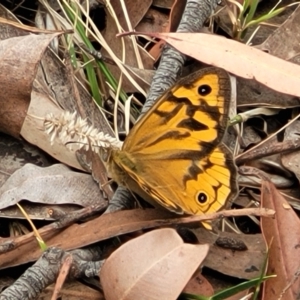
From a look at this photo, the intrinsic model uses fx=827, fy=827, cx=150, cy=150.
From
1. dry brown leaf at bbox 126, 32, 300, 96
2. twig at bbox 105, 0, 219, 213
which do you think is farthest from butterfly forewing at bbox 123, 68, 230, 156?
dry brown leaf at bbox 126, 32, 300, 96

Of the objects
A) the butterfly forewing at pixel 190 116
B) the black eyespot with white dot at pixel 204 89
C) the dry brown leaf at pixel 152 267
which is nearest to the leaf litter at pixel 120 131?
the dry brown leaf at pixel 152 267

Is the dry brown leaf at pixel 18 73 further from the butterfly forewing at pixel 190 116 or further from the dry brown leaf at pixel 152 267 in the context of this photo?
the dry brown leaf at pixel 152 267

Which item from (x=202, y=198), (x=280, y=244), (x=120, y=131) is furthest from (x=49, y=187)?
(x=280, y=244)

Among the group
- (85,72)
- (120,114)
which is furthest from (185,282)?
(85,72)

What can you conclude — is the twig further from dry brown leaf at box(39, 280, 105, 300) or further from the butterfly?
dry brown leaf at box(39, 280, 105, 300)

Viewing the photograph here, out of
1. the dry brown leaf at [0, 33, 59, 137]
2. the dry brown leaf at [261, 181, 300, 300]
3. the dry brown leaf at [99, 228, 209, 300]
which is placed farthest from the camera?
the dry brown leaf at [0, 33, 59, 137]

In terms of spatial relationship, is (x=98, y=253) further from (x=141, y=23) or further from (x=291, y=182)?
(x=141, y=23)
